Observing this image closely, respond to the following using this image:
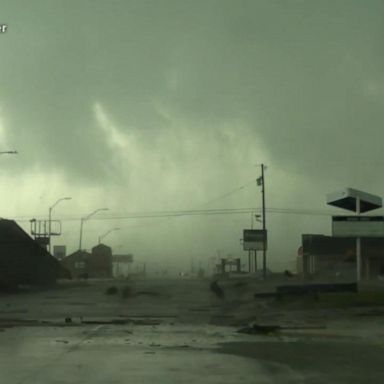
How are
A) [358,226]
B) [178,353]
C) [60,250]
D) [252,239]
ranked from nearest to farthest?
[178,353] < [358,226] < [252,239] < [60,250]

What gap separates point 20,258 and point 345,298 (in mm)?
41340

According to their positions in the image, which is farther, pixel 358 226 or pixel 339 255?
pixel 339 255

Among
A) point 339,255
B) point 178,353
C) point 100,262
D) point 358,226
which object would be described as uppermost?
point 358,226

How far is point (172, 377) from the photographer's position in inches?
453

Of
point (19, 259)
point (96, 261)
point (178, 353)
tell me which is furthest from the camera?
point (96, 261)

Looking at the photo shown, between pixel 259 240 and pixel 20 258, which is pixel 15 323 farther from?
pixel 259 240

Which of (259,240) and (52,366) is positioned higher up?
(259,240)

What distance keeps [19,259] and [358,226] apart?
3340 centimetres

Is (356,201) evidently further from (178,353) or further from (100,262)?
(100,262)

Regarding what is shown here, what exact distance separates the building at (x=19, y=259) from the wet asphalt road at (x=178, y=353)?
4135 cm

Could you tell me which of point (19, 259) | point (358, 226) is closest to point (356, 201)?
point (358, 226)

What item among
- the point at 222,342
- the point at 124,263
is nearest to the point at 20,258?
the point at 222,342

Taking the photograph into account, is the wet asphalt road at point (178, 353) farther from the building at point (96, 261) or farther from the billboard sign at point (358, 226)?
the building at point (96, 261)

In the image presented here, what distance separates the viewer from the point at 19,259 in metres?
68.2
